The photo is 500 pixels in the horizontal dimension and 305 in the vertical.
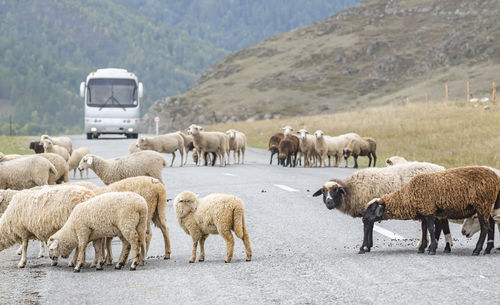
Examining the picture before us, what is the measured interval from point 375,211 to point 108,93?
118 ft

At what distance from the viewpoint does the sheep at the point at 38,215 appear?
942 centimetres

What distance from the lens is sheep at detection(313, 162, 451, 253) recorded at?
1088cm

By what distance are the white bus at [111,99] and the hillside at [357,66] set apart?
52.1 meters

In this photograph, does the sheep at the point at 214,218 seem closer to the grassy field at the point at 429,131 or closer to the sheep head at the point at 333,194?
the sheep head at the point at 333,194

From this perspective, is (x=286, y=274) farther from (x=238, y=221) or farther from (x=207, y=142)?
(x=207, y=142)

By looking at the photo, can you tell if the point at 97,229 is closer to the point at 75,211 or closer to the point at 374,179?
the point at 75,211

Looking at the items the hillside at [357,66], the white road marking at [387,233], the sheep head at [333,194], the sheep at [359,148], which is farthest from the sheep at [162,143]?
the hillside at [357,66]

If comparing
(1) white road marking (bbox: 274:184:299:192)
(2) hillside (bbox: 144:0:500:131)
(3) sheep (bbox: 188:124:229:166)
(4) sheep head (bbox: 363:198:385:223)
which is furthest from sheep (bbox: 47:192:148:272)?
(2) hillside (bbox: 144:0:500:131)

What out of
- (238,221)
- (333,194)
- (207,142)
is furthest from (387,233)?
(207,142)

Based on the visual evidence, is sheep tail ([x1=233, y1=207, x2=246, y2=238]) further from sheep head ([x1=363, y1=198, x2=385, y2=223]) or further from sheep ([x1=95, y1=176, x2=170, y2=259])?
sheep head ([x1=363, y1=198, x2=385, y2=223])

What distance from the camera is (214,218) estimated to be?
9.11m

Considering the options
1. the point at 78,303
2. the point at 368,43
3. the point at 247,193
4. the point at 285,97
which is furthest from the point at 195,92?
the point at 78,303

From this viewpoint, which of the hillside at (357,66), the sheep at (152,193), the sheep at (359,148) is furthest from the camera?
the hillside at (357,66)

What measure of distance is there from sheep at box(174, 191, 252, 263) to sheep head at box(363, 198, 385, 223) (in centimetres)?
162
